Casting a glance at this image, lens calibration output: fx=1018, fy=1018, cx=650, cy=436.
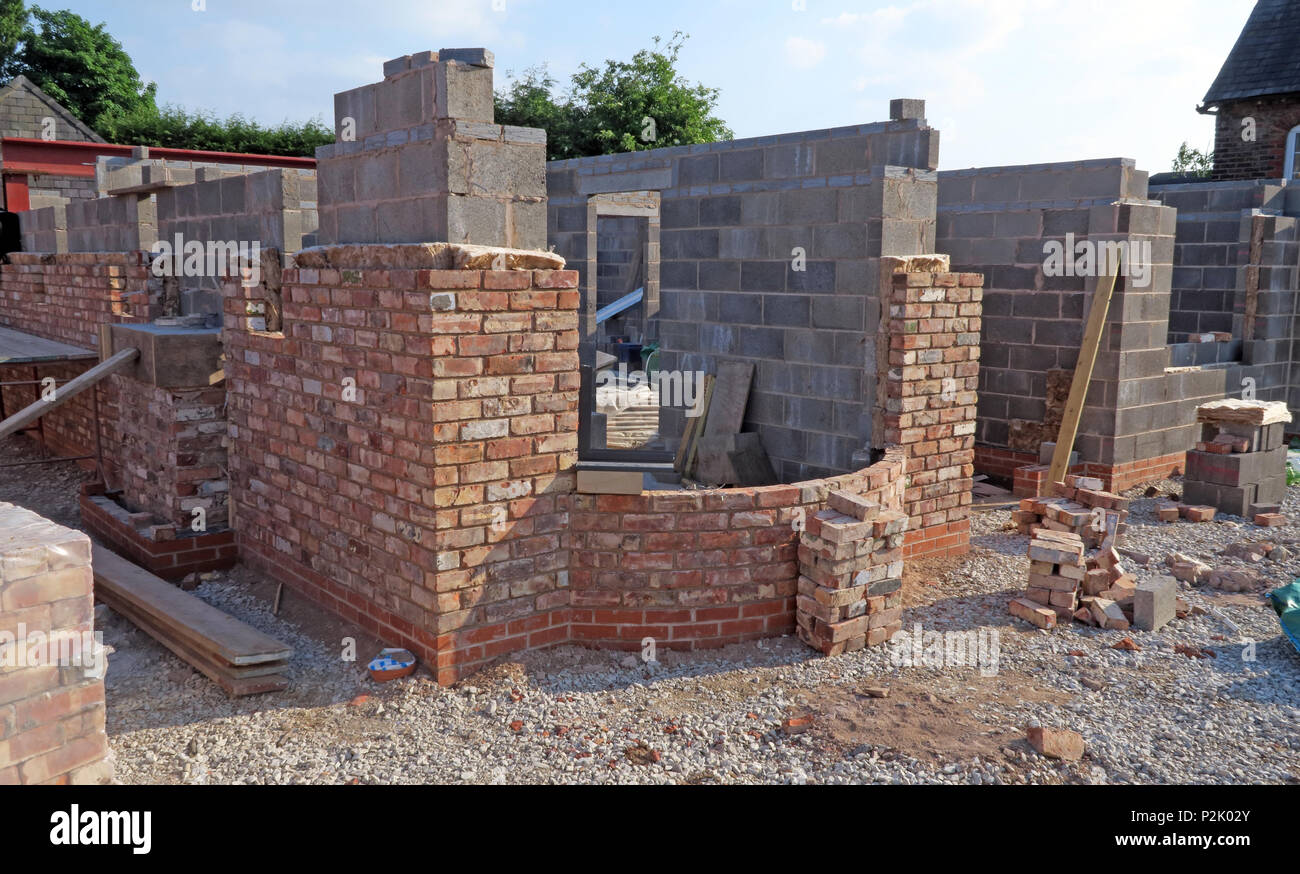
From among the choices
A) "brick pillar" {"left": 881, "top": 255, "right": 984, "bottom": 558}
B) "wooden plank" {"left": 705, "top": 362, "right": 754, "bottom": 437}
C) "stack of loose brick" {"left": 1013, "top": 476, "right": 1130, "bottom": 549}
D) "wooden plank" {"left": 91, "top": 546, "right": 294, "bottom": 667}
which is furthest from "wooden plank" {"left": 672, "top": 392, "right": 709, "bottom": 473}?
"wooden plank" {"left": 91, "top": 546, "right": 294, "bottom": 667}

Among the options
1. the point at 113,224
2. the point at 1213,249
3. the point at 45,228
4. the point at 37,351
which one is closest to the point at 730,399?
the point at 113,224

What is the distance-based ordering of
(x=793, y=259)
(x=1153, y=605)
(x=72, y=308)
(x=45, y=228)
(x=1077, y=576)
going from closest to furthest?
(x=1153, y=605)
(x=1077, y=576)
(x=793, y=259)
(x=72, y=308)
(x=45, y=228)

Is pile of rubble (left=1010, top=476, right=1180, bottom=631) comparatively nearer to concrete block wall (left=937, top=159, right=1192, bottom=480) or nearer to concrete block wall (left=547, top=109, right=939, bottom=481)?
concrete block wall (left=547, top=109, right=939, bottom=481)

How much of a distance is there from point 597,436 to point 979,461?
370 cm

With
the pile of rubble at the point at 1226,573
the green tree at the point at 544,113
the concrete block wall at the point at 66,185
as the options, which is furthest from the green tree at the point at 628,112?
the pile of rubble at the point at 1226,573

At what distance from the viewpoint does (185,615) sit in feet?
17.7

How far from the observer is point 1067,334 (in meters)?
9.20

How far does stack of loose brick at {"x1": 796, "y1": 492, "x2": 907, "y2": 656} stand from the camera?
520 cm

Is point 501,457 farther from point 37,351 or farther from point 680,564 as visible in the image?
point 37,351

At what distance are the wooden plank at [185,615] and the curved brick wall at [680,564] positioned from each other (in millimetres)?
1563

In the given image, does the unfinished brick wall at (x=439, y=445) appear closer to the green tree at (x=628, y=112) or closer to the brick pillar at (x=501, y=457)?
the brick pillar at (x=501, y=457)

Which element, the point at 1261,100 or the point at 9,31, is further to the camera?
the point at 9,31

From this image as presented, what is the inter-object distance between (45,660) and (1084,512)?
226 inches
